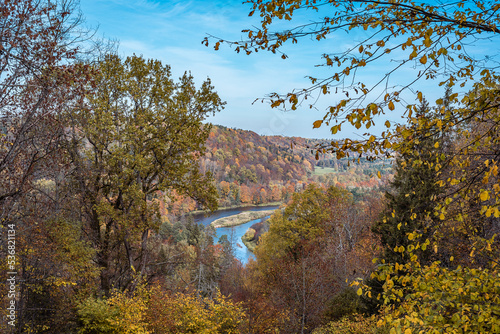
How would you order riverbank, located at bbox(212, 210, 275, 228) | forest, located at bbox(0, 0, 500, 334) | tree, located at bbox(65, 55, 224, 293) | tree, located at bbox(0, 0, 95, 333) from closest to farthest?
forest, located at bbox(0, 0, 500, 334)
tree, located at bbox(0, 0, 95, 333)
tree, located at bbox(65, 55, 224, 293)
riverbank, located at bbox(212, 210, 275, 228)

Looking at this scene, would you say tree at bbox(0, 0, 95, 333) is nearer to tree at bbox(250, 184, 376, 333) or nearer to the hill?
tree at bbox(250, 184, 376, 333)

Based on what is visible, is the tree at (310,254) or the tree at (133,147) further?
the tree at (310,254)

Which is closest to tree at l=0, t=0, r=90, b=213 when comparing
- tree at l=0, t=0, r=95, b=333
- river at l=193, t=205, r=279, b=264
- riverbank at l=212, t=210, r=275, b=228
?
tree at l=0, t=0, r=95, b=333

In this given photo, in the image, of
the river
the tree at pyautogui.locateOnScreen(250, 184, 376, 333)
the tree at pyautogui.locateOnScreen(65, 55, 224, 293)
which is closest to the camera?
the tree at pyautogui.locateOnScreen(65, 55, 224, 293)

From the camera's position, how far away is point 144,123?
380 inches

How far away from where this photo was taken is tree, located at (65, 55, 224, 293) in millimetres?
9617

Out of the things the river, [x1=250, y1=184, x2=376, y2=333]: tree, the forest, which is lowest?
the river

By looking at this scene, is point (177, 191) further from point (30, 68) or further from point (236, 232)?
point (236, 232)

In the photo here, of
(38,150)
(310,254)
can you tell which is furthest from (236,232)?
(38,150)

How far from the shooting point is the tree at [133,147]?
31.6 ft

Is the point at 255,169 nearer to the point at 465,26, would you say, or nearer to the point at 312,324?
the point at 312,324

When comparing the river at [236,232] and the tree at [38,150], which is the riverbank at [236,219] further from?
the tree at [38,150]

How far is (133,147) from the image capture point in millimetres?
10133

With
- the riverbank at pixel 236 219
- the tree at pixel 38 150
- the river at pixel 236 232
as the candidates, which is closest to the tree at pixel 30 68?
the tree at pixel 38 150
